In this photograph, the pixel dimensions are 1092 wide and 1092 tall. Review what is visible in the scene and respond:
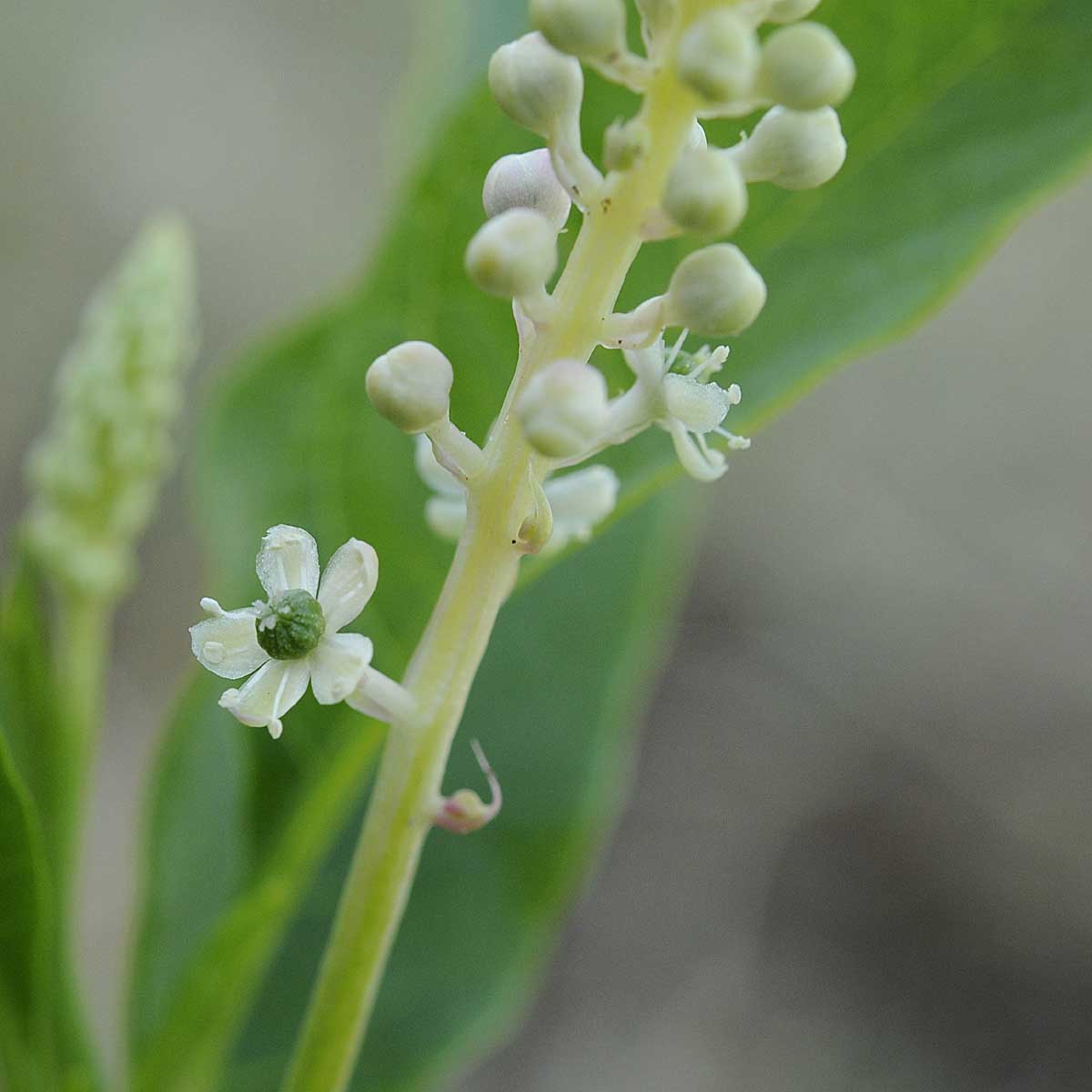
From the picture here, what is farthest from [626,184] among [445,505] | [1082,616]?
[1082,616]

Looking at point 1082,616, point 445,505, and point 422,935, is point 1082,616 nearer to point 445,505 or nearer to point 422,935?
point 422,935

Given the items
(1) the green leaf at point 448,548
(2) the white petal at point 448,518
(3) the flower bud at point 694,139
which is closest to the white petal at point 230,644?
(2) the white petal at point 448,518

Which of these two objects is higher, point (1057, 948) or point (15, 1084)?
point (1057, 948)

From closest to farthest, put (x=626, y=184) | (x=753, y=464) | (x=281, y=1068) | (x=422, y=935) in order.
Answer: (x=626, y=184), (x=281, y=1068), (x=422, y=935), (x=753, y=464)

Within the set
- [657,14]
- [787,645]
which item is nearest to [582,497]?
[657,14]

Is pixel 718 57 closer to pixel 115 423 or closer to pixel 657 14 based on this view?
pixel 657 14

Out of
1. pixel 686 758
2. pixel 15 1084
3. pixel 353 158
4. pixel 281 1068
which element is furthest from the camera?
pixel 353 158

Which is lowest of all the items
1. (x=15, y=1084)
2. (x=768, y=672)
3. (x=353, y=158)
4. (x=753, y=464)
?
(x=15, y=1084)

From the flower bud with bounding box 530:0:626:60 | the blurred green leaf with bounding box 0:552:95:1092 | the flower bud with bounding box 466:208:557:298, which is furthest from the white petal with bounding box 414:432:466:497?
the blurred green leaf with bounding box 0:552:95:1092
